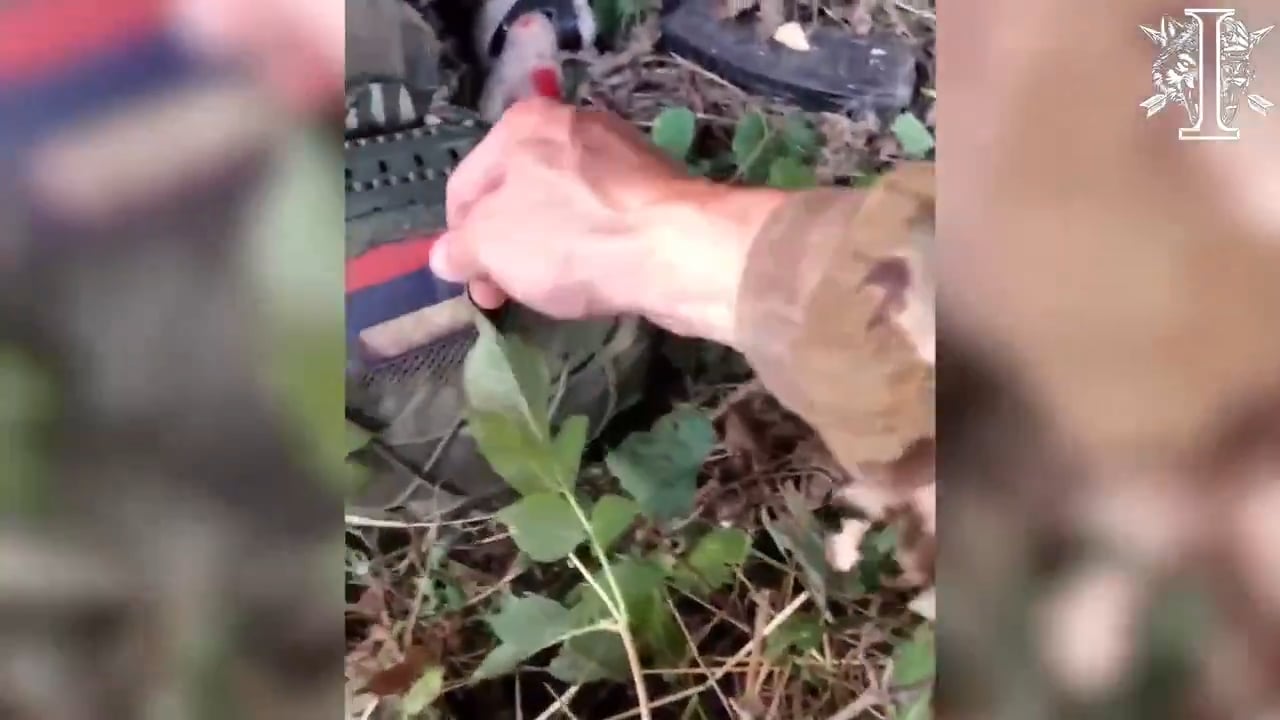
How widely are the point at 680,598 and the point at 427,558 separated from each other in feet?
0.61

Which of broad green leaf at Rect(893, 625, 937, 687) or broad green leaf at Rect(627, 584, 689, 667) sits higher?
broad green leaf at Rect(627, 584, 689, 667)

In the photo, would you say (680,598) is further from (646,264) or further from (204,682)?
(204,682)

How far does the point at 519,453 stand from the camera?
2.99 ft

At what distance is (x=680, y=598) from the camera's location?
0.92m

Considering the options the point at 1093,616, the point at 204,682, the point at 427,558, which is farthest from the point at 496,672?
the point at 1093,616

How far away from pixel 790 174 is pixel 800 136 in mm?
28

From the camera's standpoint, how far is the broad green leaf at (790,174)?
91cm

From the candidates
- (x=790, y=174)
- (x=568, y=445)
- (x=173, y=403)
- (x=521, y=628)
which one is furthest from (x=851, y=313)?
(x=173, y=403)

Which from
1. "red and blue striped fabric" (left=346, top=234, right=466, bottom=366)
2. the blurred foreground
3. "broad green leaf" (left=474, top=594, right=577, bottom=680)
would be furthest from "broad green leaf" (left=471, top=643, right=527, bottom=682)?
"red and blue striped fabric" (left=346, top=234, right=466, bottom=366)

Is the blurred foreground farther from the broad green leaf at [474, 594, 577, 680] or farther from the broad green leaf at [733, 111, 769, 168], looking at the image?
the broad green leaf at [733, 111, 769, 168]

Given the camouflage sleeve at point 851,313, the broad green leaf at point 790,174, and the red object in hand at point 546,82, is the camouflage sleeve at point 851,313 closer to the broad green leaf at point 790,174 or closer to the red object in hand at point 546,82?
the broad green leaf at point 790,174

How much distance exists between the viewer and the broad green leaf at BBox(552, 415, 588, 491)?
0.91 metres

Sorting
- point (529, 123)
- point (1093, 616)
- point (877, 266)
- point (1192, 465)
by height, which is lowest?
point (1093, 616)

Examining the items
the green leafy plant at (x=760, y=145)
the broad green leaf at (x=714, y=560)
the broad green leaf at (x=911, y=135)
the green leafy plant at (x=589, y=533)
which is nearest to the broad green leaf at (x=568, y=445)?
the green leafy plant at (x=589, y=533)
